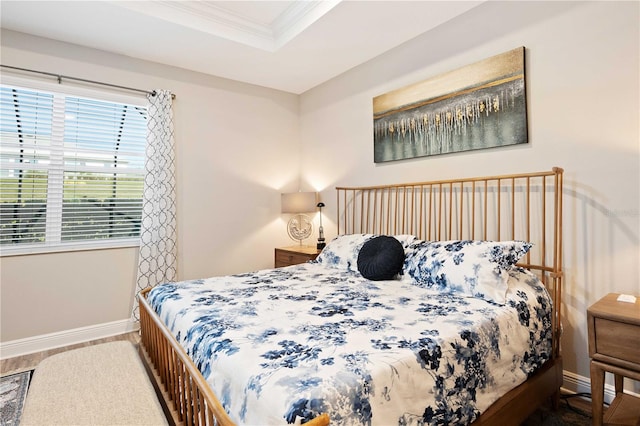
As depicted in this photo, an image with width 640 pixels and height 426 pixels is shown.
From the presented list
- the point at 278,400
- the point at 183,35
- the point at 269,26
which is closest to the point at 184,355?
the point at 278,400

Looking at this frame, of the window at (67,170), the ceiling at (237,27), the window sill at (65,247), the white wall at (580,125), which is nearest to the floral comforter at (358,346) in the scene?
the white wall at (580,125)

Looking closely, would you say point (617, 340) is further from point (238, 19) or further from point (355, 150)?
point (238, 19)

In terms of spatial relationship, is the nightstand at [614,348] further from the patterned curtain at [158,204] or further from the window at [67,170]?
the window at [67,170]

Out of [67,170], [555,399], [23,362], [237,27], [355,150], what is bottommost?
[23,362]

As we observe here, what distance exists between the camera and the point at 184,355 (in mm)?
1290

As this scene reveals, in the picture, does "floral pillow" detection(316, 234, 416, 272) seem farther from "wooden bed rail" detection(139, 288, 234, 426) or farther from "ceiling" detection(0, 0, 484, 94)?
"ceiling" detection(0, 0, 484, 94)

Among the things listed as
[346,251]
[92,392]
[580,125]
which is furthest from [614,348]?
[92,392]

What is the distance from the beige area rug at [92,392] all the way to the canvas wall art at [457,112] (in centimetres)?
243

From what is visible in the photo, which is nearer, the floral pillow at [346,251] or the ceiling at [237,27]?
the ceiling at [237,27]

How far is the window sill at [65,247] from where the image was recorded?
2.66 meters

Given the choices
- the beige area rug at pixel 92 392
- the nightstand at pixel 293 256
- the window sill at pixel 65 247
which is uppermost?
the window sill at pixel 65 247

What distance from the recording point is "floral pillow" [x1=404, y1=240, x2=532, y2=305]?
5.84 feet

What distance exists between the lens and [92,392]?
1423mm

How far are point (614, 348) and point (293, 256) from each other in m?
2.52
